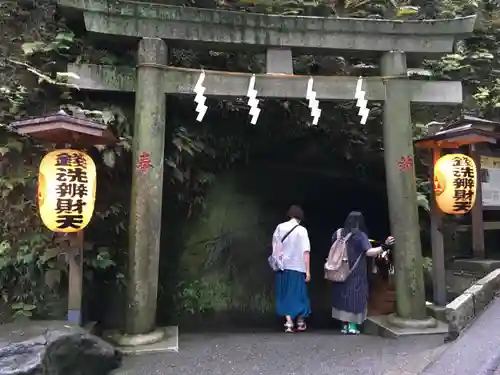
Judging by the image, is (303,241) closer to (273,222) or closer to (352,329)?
(352,329)

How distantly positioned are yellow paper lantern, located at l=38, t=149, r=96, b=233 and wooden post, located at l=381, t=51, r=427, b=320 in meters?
4.38

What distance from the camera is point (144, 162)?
20.8 ft

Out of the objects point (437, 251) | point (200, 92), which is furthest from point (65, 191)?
point (437, 251)

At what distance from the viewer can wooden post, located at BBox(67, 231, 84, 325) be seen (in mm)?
5688

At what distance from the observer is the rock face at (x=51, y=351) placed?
164 inches

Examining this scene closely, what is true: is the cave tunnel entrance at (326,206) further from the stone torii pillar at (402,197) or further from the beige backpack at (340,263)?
the stone torii pillar at (402,197)

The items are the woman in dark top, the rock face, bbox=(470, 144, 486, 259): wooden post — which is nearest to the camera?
the rock face

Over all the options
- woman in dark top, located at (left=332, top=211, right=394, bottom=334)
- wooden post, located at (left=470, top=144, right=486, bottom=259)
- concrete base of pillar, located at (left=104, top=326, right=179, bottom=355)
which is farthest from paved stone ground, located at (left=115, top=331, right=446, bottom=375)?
wooden post, located at (left=470, top=144, right=486, bottom=259)

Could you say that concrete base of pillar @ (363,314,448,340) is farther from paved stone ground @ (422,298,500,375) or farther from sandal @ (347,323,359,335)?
paved stone ground @ (422,298,500,375)

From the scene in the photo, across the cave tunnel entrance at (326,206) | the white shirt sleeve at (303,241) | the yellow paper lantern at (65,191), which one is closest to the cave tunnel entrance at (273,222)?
the cave tunnel entrance at (326,206)

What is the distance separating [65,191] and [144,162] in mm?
1262

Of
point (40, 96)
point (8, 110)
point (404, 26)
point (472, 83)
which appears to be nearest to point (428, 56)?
point (404, 26)

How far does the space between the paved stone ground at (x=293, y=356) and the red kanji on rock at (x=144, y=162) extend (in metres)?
2.42

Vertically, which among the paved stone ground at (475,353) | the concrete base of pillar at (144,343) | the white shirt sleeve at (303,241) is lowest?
the concrete base of pillar at (144,343)
